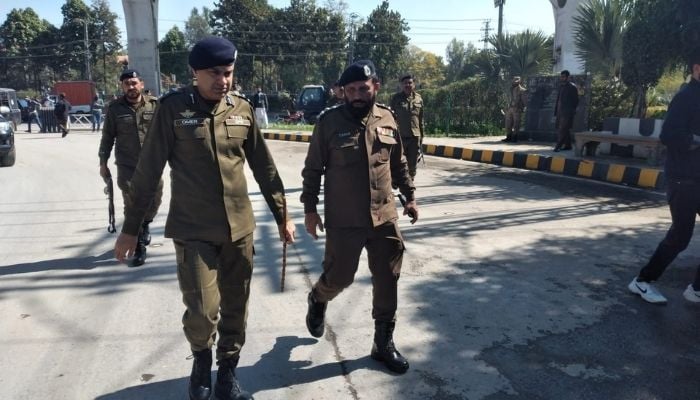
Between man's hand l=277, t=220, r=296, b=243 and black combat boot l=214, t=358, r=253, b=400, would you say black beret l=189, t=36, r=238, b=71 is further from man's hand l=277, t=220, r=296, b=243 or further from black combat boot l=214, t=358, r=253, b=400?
black combat boot l=214, t=358, r=253, b=400

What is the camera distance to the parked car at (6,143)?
37.9ft

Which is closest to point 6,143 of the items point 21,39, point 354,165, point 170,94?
point 170,94

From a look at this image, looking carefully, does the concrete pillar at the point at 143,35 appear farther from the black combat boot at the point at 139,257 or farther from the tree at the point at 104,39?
the tree at the point at 104,39

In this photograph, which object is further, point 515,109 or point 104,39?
point 104,39

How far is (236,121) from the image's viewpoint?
2.81 metres

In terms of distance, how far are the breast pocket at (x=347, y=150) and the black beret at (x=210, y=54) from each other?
29.5 inches

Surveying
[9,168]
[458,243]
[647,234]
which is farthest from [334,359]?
[9,168]

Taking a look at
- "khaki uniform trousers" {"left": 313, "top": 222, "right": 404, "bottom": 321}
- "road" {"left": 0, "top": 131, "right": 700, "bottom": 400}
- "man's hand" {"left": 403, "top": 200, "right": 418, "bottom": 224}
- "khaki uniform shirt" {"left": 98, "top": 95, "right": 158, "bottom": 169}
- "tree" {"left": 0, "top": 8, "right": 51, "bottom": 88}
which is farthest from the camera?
"tree" {"left": 0, "top": 8, "right": 51, "bottom": 88}

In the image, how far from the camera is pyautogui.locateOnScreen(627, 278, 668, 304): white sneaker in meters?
4.05

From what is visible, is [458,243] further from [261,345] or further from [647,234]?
[261,345]

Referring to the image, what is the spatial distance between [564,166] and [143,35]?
63.8 feet

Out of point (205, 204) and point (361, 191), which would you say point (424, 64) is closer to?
point (361, 191)

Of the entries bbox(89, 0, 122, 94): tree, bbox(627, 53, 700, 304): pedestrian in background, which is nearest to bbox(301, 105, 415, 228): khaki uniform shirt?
bbox(627, 53, 700, 304): pedestrian in background

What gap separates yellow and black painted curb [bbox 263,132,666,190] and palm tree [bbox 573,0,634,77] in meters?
5.28
